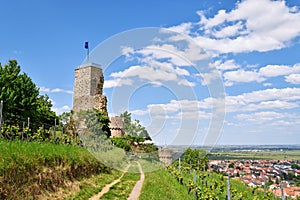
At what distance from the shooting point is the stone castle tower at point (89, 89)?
37.0 meters

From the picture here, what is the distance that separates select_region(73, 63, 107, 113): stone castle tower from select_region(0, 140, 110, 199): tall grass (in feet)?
87.4

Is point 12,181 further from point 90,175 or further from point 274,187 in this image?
point 274,187

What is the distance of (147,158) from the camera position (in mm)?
32031

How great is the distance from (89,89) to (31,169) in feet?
101

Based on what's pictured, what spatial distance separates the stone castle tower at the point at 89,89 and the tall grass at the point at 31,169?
26.6 m

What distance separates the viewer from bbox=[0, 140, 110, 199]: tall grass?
6282 mm

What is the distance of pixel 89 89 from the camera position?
37594 millimetres

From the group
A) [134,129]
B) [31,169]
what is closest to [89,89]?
[134,129]

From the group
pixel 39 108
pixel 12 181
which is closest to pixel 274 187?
pixel 12 181

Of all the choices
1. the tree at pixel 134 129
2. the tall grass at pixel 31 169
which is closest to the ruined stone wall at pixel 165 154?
the tree at pixel 134 129

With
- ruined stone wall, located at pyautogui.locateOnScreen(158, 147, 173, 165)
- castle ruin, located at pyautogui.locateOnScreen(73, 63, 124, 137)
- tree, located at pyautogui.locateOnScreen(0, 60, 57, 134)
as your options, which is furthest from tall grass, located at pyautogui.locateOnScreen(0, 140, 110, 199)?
castle ruin, located at pyautogui.locateOnScreen(73, 63, 124, 137)

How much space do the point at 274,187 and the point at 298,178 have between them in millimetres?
871

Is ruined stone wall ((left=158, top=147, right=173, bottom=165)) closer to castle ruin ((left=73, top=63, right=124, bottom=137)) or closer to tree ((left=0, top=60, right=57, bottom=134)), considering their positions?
castle ruin ((left=73, top=63, right=124, bottom=137))

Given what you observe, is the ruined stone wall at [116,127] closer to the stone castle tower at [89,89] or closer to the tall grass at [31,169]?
the stone castle tower at [89,89]
